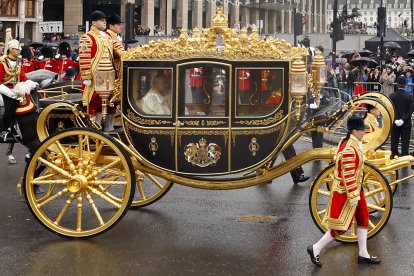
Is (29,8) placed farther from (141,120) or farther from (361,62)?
(141,120)

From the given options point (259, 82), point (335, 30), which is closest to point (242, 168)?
point (259, 82)

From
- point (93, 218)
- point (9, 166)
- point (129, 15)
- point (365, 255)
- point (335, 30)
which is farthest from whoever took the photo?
point (335, 30)

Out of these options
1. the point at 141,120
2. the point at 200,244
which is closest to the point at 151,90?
the point at 141,120

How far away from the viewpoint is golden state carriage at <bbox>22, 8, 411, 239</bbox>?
346 inches

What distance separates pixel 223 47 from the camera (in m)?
8.89

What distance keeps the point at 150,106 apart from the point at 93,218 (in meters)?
1.76

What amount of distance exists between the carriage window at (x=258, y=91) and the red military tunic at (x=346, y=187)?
4.45 feet

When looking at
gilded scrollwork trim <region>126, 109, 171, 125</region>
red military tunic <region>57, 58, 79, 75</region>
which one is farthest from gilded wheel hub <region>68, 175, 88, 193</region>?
red military tunic <region>57, 58, 79, 75</region>

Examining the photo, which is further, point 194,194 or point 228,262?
point 194,194

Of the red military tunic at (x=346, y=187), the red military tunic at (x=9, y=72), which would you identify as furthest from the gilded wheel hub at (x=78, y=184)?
the red military tunic at (x=9, y=72)

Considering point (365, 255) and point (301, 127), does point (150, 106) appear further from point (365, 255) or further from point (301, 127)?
point (365, 255)

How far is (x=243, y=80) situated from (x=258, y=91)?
217 millimetres

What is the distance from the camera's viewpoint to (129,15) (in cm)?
1970

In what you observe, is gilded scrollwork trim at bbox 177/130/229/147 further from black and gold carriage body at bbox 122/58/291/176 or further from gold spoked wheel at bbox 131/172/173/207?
gold spoked wheel at bbox 131/172/173/207
